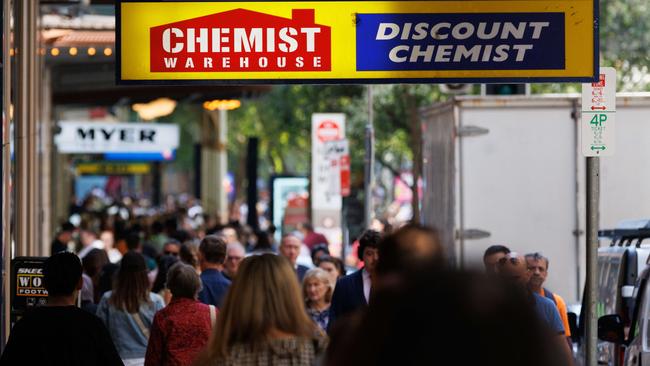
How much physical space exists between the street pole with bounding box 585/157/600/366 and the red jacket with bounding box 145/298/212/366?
2.29 meters

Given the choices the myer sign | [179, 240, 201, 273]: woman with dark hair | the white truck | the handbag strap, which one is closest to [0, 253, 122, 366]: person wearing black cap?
the handbag strap

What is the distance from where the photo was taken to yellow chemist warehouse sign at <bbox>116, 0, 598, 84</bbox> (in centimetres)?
848

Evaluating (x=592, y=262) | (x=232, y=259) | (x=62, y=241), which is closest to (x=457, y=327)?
(x=592, y=262)

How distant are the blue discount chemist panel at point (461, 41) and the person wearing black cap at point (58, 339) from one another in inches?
105

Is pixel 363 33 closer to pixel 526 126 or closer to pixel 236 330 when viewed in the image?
pixel 236 330

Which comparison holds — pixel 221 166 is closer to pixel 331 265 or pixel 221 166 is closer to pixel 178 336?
pixel 331 265

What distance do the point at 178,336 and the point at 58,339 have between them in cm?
114

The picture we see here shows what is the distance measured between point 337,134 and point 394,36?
628 inches

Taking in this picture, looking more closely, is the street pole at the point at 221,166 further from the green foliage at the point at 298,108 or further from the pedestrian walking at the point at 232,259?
the pedestrian walking at the point at 232,259

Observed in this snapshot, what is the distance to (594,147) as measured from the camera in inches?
330

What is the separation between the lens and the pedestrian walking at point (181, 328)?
7.61 metres

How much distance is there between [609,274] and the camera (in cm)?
1101

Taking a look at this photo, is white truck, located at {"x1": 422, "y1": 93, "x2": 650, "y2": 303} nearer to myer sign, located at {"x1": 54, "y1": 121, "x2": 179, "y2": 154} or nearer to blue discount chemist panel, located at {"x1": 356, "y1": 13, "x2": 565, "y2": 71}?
blue discount chemist panel, located at {"x1": 356, "y1": 13, "x2": 565, "y2": 71}

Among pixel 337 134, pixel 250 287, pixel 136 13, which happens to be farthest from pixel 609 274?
pixel 337 134
